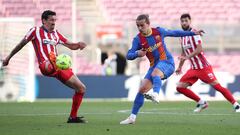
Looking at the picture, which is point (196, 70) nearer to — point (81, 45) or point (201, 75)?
point (201, 75)

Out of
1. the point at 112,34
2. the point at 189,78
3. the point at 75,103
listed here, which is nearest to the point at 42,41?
the point at 75,103

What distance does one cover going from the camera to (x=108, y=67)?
99.0 ft

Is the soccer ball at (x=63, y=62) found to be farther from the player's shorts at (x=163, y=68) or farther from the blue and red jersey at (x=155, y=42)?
the player's shorts at (x=163, y=68)

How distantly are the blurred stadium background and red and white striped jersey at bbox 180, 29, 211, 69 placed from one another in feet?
29.0

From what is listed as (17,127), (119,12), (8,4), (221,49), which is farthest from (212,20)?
(17,127)

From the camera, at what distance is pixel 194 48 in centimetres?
1541

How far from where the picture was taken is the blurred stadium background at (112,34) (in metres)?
24.6

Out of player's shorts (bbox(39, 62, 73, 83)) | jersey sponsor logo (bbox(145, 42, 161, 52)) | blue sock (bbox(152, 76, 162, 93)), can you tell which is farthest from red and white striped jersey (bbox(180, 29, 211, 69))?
player's shorts (bbox(39, 62, 73, 83))

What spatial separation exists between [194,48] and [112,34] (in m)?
15.2

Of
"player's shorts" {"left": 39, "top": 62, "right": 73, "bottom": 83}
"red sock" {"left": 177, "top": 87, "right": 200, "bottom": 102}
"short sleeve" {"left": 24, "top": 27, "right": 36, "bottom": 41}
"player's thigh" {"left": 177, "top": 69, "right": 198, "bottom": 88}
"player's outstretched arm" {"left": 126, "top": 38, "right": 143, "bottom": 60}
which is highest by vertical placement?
"short sleeve" {"left": 24, "top": 27, "right": 36, "bottom": 41}

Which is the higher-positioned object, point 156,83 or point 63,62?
point 63,62

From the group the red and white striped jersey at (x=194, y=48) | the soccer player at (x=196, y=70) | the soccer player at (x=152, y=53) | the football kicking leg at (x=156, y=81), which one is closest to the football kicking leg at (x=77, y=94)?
the soccer player at (x=152, y=53)

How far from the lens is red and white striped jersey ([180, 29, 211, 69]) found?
15.4 meters

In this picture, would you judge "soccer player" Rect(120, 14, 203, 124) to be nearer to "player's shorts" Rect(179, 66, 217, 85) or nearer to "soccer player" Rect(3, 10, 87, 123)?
"soccer player" Rect(3, 10, 87, 123)
